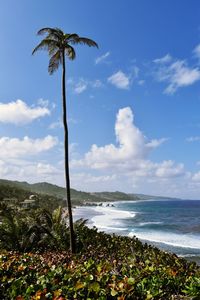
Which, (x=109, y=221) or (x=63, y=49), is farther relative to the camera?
(x=109, y=221)

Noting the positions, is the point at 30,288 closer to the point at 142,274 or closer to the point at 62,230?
the point at 142,274

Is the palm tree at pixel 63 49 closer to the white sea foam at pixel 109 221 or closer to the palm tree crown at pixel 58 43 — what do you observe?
the palm tree crown at pixel 58 43

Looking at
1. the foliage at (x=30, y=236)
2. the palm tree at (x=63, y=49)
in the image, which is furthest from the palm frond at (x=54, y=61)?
the foliage at (x=30, y=236)

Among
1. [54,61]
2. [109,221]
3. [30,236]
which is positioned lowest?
[109,221]

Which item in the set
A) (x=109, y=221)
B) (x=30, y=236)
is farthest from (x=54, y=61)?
(x=109, y=221)

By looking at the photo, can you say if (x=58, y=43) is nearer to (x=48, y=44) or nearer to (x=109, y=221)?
(x=48, y=44)

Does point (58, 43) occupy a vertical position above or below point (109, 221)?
above

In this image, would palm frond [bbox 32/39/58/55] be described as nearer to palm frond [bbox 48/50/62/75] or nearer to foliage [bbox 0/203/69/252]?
palm frond [bbox 48/50/62/75]

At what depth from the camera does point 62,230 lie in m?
17.5

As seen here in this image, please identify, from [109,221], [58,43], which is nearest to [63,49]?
[58,43]

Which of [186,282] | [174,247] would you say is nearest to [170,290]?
[186,282]

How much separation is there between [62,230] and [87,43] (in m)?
8.82

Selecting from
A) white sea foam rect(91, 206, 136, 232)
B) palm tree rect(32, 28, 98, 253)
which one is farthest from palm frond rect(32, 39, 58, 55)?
white sea foam rect(91, 206, 136, 232)

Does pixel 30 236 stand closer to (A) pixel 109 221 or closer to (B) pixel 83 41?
(B) pixel 83 41
